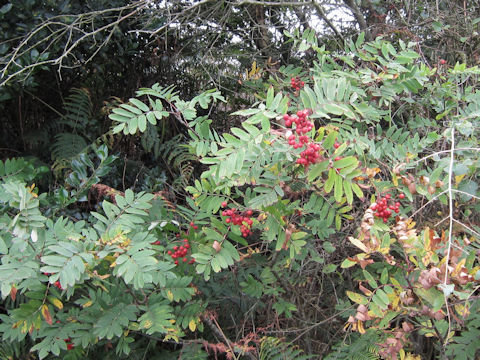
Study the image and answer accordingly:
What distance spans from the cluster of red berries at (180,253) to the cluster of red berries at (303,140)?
84cm

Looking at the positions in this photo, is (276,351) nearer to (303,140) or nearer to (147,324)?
(147,324)

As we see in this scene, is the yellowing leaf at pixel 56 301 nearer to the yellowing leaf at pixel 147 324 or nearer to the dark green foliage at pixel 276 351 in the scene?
the yellowing leaf at pixel 147 324

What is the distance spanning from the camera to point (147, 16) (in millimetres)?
3396

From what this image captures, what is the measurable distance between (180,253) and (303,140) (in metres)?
0.92

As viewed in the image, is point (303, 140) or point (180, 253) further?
point (180, 253)

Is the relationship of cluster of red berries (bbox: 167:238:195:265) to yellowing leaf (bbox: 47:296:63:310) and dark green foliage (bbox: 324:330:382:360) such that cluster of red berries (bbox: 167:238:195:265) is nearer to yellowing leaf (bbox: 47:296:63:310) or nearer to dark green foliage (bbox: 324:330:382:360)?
yellowing leaf (bbox: 47:296:63:310)

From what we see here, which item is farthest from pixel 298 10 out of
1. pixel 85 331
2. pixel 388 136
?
pixel 85 331

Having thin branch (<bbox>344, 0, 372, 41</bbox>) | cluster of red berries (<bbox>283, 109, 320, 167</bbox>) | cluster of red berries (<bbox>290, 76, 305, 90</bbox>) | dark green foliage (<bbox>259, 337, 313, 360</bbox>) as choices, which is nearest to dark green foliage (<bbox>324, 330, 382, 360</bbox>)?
dark green foliage (<bbox>259, 337, 313, 360</bbox>)

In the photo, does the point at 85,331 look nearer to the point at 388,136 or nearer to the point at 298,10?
the point at 388,136

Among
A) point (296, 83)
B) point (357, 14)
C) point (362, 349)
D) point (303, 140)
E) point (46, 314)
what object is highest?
point (357, 14)

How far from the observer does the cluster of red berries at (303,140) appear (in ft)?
4.73

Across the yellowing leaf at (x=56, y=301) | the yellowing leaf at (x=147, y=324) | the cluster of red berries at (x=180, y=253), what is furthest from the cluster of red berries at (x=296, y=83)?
→ the yellowing leaf at (x=56, y=301)

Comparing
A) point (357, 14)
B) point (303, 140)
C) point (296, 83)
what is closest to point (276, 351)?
point (303, 140)

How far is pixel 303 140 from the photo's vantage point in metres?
1.44
